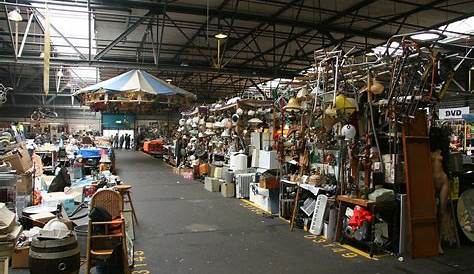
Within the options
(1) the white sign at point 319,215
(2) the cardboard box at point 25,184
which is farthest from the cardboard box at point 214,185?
(2) the cardboard box at point 25,184

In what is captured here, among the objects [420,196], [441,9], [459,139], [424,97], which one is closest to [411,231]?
[420,196]

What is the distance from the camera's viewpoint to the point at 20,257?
167 inches

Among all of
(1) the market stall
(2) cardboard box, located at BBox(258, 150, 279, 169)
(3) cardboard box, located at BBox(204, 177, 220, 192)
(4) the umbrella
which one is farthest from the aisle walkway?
(4) the umbrella

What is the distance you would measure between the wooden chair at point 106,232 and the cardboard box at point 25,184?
1821mm

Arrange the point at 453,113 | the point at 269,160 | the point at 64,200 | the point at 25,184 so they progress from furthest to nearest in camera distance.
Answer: the point at 453,113
the point at 269,160
the point at 64,200
the point at 25,184

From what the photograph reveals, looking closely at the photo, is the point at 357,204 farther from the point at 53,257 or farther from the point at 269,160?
the point at 53,257

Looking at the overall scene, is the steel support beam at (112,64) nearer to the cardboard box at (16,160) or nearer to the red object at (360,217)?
the cardboard box at (16,160)

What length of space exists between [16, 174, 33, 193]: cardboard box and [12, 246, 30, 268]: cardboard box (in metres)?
1.49

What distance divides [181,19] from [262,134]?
13.2 ft

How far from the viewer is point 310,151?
6695mm

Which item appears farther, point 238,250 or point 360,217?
point 238,250

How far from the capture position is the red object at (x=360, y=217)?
4.79m

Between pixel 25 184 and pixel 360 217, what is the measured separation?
4.98m

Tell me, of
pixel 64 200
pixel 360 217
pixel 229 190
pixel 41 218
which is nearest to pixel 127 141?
pixel 229 190
